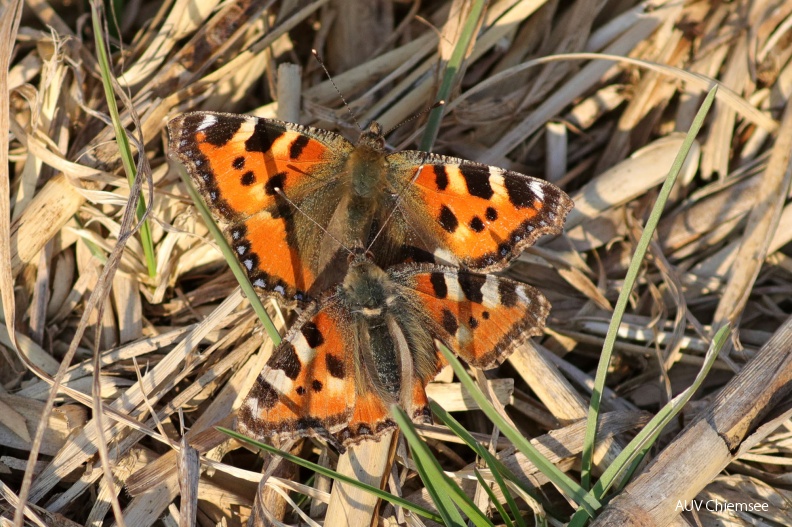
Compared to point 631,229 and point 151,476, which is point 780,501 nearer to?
point 631,229

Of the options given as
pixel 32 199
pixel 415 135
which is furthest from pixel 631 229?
pixel 32 199

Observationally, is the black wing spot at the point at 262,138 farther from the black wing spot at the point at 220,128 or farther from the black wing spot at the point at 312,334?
the black wing spot at the point at 312,334

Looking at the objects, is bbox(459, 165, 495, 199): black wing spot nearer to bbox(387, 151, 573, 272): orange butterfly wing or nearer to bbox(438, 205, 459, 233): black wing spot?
bbox(387, 151, 573, 272): orange butterfly wing

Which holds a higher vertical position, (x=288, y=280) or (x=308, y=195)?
(x=308, y=195)

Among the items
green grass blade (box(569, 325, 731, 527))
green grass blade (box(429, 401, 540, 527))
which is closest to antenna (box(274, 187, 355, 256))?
green grass blade (box(429, 401, 540, 527))

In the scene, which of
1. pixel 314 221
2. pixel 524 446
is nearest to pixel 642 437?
pixel 524 446

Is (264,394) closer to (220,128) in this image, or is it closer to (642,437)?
(220,128)
